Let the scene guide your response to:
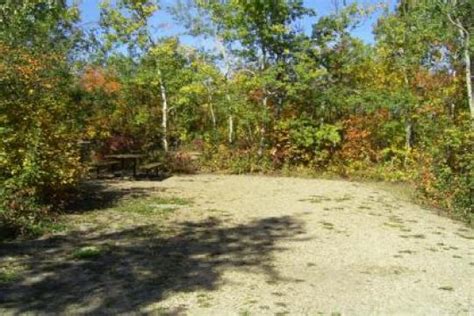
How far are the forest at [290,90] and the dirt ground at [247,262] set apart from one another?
2.11 metres

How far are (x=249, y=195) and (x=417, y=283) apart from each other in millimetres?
6500

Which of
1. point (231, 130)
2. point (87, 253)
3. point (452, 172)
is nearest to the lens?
point (87, 253)

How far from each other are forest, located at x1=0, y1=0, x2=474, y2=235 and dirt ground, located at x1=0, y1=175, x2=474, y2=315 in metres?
2.11

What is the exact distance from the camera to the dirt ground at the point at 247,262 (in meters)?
5.16

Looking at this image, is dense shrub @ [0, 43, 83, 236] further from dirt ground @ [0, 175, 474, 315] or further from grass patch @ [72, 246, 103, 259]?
grass patch @ [72, 246, 103, 259]

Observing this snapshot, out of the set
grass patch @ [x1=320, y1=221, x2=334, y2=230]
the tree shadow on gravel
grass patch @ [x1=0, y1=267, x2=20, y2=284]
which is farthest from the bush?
grass patch @ [x1=0, y1=267, x2=20, y2=284]

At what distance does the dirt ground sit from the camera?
5.16m

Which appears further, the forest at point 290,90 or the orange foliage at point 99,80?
the orange foliage at point 99,80

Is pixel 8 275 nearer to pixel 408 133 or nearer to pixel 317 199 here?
pixel 317 199

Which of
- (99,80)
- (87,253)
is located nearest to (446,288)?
(87,253)

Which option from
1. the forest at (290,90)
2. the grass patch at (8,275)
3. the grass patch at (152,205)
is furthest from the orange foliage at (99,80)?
the grass patch at (8,275)

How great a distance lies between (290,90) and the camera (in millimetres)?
16656

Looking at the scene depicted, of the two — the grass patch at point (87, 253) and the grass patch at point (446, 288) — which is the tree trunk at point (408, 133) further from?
the grass patch at point (87, 253)

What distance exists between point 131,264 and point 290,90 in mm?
11099
